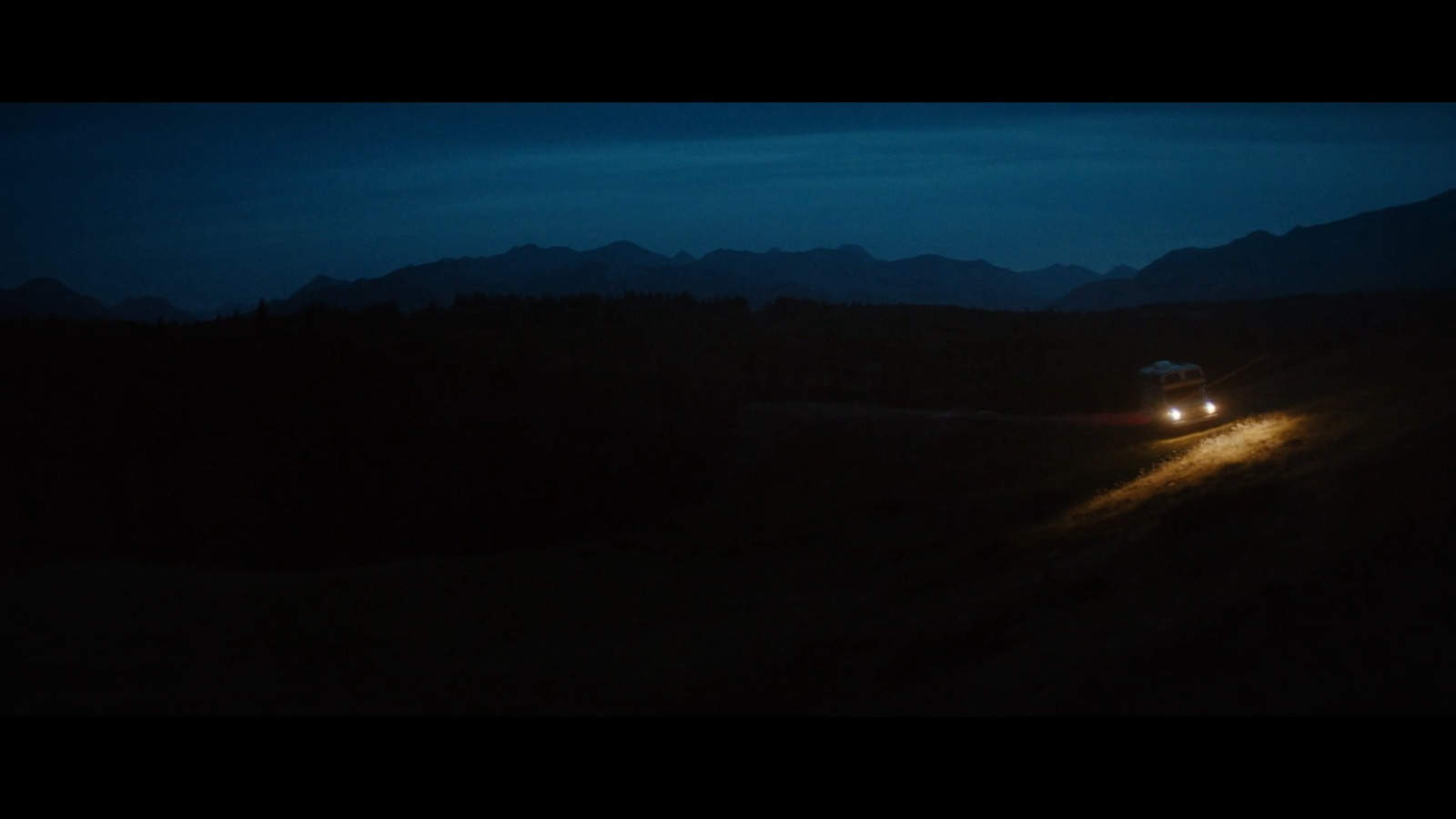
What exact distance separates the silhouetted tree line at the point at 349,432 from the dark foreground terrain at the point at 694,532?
8 centimetres

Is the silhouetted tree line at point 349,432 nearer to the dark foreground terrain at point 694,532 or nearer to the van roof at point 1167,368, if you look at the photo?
the dark foreground terrain at point 694,532

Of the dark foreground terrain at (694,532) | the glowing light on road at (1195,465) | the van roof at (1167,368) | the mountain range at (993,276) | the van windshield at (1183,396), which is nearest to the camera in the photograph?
the dark foreground terrain at (694,532)

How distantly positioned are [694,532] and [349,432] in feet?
21.6

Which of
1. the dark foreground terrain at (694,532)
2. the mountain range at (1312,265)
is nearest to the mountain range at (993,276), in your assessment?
the mountain range at (1312,265)

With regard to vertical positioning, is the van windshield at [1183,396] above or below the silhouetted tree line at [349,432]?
Answer: below

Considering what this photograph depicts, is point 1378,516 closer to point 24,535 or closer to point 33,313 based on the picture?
point 24,535

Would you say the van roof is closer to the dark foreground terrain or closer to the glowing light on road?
the dark foreground terrain

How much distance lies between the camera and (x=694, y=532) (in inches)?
665

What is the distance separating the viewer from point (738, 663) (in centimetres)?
927

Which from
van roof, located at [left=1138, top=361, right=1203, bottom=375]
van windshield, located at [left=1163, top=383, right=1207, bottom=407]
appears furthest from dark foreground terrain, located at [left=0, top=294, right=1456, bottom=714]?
van roof, located at [left=1138, top=361, right=1203, bottom=375]

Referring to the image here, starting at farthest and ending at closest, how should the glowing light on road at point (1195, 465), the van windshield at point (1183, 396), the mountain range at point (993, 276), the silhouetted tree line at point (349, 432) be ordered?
the mountain range at point (993, 276)
the van windshield at point (1183, 396)
the silhouetted tree line at point (349, 432)
the glowing light on road at point (1195, 465)

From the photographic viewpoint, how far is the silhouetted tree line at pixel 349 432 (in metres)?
15.5

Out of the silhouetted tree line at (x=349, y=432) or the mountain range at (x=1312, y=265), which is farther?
the mountain range at (x=1312, y=265)

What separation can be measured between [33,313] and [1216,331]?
3725cm
